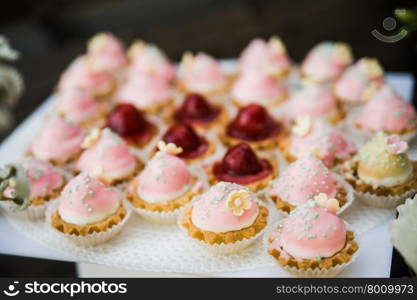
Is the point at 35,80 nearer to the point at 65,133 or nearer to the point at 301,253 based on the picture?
the point at 65,133

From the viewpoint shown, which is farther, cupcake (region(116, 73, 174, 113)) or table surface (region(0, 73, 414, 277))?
cupcake (region(116, 73, 174, 113))

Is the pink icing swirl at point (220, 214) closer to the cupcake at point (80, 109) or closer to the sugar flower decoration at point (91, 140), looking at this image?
the sugar flower decoration at point (91, 140)

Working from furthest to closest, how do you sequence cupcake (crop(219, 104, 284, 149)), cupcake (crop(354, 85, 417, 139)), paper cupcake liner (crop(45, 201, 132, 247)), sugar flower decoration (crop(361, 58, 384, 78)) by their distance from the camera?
sugar flower decoration (crop(361, 58, 384, 78)), cupcake (crop(219, 104, 284, 149)), cupcake (crop(354, 85, 417, 139)), paper cupcake liner (crop(45, 201, 132, 247))

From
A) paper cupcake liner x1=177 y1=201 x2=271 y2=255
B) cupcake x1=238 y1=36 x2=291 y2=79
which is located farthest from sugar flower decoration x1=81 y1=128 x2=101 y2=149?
cupcake x1=238 y1=36 x2=291 y2=79

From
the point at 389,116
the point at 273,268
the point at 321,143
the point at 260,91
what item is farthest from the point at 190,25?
the point at 273,268

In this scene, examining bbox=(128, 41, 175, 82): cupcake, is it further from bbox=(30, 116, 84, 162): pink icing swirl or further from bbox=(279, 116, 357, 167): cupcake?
bbox=(279, 116, 357, 167): cupcake

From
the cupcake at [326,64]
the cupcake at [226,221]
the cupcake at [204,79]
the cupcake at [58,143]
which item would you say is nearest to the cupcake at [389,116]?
the cupcake at [326,64]

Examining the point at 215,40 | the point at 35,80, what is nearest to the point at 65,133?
the point at 35,80
